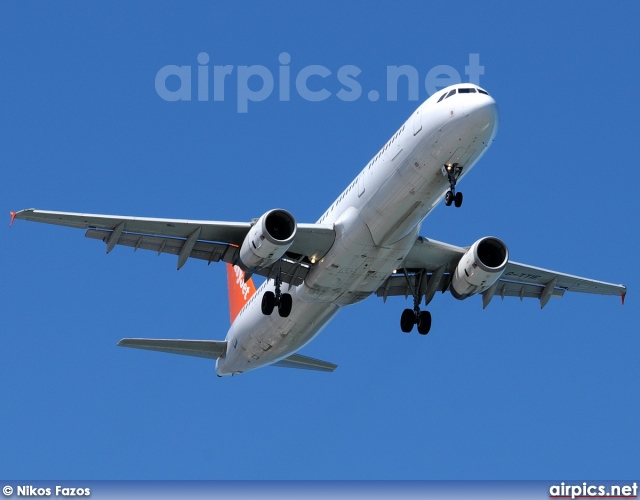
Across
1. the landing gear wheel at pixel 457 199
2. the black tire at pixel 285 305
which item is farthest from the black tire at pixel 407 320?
the landing gear wheel at pixel 457 199

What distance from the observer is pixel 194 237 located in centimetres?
4184

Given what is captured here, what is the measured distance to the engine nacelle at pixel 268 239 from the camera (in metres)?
40.1

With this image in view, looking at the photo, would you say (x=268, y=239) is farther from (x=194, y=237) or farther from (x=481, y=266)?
(x=481, y=266)

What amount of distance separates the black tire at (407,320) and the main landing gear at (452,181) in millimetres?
8026

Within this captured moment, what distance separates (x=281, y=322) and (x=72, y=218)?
8.75 metres

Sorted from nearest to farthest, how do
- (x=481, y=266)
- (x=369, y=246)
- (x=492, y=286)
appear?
1. (x=369, y=246)
2. (x=481, y=266)
3. (x=492, y=286)

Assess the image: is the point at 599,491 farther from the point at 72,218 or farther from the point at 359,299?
the point at 72,218

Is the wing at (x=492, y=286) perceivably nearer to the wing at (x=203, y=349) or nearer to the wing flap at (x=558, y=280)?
the wing flap at (x=558, y=280)

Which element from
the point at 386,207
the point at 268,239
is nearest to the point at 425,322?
the point at 386,207

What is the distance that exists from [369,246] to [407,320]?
5592 millimetres

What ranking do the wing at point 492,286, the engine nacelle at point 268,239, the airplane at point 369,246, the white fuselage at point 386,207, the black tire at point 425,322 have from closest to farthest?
the white fuselage at point 386,207
the airplane at point 369,246
the engine nacelle at point 268,239
the wing at point 492,286
the black tire at point 425,322

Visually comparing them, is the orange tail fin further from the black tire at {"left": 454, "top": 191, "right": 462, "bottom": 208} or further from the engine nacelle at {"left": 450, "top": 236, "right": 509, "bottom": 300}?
the black tire at {"left": 454, "top": 191, "right": 462, "bottom": 208}

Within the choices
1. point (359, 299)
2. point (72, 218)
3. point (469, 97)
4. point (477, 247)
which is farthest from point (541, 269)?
point (72, 218)

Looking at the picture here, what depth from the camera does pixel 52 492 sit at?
4169 centimetres
